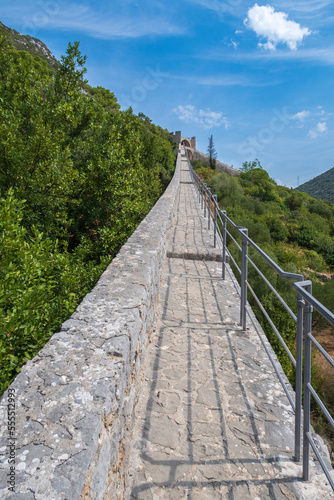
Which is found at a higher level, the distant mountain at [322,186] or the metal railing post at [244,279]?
the distant mountain at [322,186]

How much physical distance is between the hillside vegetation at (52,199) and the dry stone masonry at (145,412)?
1179mm

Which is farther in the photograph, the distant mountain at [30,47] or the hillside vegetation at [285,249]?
the distant mountain at [30,47]

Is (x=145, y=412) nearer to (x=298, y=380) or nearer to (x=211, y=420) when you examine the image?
(x=211, y=420)

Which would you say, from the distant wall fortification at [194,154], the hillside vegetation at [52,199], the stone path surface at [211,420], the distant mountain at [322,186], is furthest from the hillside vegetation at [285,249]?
the distant mountain at [322,186]

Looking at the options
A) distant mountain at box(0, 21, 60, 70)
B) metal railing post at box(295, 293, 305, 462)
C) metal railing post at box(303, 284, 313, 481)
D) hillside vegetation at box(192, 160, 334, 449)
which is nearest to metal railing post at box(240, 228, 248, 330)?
metal railing post at box(295, 293, 305, 462)

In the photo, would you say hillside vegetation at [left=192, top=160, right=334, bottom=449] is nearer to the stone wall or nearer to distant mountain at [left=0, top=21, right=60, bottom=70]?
the stone wall

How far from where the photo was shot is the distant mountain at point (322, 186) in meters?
Result: 97.2

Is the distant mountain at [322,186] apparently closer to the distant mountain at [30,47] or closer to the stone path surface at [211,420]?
the distant mountain at [30,47]

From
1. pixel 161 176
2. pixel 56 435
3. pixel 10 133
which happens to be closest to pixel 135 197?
pixel 10 133

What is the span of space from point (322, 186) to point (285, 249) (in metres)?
103

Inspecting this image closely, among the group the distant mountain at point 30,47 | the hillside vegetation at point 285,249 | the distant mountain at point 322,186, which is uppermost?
the distant mountain at point 30,47

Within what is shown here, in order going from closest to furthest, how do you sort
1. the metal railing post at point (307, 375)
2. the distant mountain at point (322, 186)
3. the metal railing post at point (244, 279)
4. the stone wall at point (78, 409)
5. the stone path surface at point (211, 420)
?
the stone wall at point (78, 409), the metal railing post at point (307, 375), the stone path surface at point (211, 420), the metal railing post at point (244, 279), the distant mountain at point (322, 186)

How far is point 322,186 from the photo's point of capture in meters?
110

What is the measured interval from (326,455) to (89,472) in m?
1.64
